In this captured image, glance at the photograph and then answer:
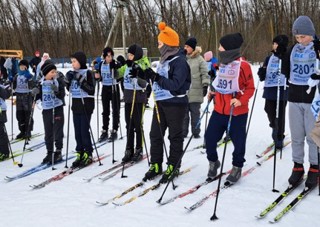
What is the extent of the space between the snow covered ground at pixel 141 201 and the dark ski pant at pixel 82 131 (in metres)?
0.33

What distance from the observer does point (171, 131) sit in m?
4.25

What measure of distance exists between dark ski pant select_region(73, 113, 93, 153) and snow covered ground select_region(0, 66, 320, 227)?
1.10ft

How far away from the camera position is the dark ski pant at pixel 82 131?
16.6ft

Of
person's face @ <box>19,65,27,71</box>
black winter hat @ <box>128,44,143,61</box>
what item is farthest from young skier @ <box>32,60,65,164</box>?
person's face @ <box>19,65,27,71</box>

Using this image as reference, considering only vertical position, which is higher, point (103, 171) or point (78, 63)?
point (78, 63)

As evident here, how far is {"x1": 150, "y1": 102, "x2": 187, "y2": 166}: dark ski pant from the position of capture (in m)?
4.20

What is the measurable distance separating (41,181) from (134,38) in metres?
33.8

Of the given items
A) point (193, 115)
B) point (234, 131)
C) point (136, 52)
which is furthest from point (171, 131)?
point (193, 115)

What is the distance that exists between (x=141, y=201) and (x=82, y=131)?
1807 millimetres

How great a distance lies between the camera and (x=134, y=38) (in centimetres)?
3709

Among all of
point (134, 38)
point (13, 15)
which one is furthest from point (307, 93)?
point (13, 15)

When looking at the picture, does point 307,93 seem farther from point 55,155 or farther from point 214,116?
point 55,155

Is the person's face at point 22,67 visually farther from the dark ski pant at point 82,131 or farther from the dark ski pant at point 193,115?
the dark ski pant at point 193,115

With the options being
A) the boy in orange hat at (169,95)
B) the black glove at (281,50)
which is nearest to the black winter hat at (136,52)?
the boy in orange hat at (169,95)
